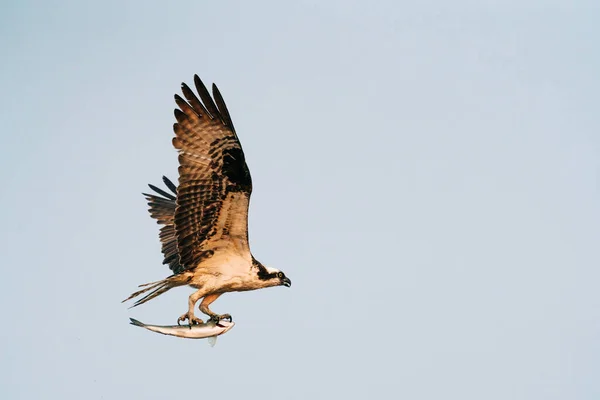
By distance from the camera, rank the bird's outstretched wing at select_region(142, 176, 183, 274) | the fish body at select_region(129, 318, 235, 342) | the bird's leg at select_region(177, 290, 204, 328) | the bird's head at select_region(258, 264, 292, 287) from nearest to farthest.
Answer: the fish body at select_region(129, 318, 235, 342)
the bird's leg at select_region(177, 290, 204, 328)
the bird's head at select_region(258, 264, 292, 287)
the bird's outstretched wing at select_region(142, 176, 183, 274)

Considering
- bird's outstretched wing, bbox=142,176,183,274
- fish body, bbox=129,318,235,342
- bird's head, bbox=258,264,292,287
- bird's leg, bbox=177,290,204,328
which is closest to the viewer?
fish body, bbox=129,318,235,342

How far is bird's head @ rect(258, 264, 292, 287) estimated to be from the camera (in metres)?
15.5

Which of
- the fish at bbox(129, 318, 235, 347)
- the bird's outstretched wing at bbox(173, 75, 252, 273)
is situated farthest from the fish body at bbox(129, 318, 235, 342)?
the bird's outstretched wing at bbox(173, 75, 252, 273)

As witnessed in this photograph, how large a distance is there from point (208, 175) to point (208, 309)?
2.01 metres

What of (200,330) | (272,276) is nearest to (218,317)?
(200,330)

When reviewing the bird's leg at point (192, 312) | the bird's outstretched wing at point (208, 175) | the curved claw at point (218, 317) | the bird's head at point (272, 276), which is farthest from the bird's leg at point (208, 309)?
the bird's outstretched wing at point (208, 175)

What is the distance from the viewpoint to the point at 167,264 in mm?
17562

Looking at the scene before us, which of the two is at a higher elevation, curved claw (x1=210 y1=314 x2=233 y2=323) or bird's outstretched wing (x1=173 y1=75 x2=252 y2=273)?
bird's outstretched wing (x1=173 y1=75 x2=252 y2=273)

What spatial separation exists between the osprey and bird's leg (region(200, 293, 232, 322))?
0.05ft

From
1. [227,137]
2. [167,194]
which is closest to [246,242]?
[227,137]

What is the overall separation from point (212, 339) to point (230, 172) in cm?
235

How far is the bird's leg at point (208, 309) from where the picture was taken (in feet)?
49.8

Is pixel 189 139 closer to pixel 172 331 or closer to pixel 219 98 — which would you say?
pixel 219 98

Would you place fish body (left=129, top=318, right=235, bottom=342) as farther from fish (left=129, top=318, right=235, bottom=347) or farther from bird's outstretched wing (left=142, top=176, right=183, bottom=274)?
bird's outstretched wing (left=142, top=176, right=183, bottom=274)
